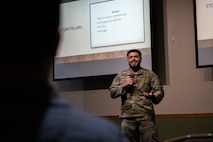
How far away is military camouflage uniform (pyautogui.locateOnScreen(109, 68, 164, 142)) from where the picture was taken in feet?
11.6

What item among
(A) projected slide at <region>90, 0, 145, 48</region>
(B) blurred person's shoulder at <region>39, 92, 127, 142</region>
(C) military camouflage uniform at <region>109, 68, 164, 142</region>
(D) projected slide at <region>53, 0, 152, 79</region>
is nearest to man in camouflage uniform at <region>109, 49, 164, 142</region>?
(C) military camouflage uniform at <region>109, 68, 164, 142</region>

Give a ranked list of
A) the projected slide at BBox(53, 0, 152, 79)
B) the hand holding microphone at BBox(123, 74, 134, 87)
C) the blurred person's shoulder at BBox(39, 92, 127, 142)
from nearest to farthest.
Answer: the blurred person's shoulder at BBox(39, 92, 127, 142)
the hand holding microphone at BBox(123, 74, 134, 87)
the projected slide at BBox(53, 0, 152, 79)

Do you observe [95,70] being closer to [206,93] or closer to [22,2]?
[206,93]

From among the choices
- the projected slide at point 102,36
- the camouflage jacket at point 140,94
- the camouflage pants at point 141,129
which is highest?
the projected slide at point 102,36

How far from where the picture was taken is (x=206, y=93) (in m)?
4.11

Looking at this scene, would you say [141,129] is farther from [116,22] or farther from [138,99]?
[116,22]

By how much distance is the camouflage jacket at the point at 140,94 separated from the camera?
3.55 meters

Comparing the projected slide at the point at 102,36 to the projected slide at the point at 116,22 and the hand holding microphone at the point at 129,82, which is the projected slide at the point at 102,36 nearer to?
the projected slide at the point at 116,22

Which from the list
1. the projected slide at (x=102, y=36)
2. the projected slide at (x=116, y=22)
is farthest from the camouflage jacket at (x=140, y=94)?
the projected slide at (x=116, y=22)

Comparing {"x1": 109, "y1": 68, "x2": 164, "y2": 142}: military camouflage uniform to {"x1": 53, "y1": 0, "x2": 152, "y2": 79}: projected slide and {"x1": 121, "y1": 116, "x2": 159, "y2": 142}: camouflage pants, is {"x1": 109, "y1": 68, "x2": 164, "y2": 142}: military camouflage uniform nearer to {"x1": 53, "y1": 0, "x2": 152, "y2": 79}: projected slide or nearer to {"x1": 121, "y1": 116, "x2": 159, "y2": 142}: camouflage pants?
{"x1": 121, "y1": 116, "x2": 159, "y2": 142}: camouflage pants

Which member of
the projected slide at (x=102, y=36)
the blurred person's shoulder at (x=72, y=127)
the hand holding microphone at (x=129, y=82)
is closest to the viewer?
the blurred person's shoulder at (x=72, y=127)

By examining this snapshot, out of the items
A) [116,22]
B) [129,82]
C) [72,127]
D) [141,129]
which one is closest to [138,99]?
[129,82]

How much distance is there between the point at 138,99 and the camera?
3572mm

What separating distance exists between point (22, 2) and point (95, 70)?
13.8 feet
